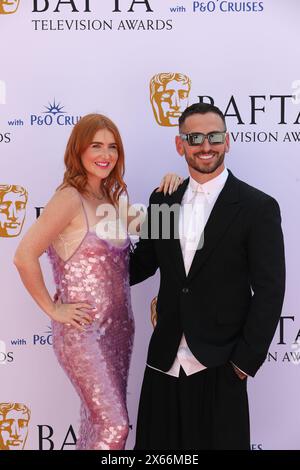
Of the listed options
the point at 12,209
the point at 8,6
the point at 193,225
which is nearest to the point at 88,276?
the point at 193,225

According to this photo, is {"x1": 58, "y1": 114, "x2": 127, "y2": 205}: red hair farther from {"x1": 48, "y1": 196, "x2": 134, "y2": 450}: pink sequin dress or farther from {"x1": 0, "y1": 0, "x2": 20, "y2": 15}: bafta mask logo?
{"x1": 0, "y1": 0, "x2": 20, "y2": 15}: bafta mask logo

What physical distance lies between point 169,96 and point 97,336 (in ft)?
4.23

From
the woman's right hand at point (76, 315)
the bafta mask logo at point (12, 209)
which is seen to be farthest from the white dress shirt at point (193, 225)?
the bafta mask logo at point (12, 209)

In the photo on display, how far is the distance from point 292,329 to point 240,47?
4.80ft

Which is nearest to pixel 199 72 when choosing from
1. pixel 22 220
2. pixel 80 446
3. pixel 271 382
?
pixel 22 220

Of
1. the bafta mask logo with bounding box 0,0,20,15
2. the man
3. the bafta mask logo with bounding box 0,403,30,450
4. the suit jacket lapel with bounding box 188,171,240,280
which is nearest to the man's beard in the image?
the man

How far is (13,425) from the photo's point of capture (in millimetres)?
3076

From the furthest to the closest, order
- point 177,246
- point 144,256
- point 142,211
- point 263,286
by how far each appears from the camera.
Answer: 1. point 142,211
2. point 144,256
3. point 177,246
4. point 263,286

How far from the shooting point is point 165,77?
9.51 ft

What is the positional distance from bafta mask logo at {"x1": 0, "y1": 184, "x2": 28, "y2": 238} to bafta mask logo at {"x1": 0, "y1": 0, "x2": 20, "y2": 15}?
0.87 metres

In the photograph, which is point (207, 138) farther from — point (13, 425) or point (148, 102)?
point (13, 425)

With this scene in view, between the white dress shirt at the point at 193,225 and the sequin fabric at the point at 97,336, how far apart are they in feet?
0.86

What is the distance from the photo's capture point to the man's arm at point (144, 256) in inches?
100

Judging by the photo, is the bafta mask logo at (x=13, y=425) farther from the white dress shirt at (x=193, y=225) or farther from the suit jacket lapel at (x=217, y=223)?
the suit jacket lapel at (x=217, y=223)
